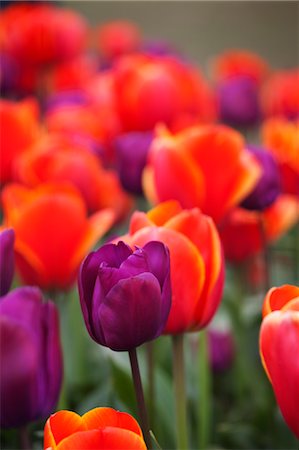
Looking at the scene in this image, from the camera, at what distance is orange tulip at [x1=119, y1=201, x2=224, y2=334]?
331 mm

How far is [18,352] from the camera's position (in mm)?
265

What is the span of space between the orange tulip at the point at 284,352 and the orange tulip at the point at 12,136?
322 mm

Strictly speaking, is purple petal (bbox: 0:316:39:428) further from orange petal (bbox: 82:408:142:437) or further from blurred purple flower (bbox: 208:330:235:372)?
blurred purple flower (bbox: 208:330:235:372)

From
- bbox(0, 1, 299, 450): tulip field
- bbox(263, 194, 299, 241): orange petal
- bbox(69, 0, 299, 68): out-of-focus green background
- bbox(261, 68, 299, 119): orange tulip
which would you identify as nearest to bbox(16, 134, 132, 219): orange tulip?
bbox(0, 1, 299, 450): tulip field

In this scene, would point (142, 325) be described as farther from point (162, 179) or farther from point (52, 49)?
point (52, 49)

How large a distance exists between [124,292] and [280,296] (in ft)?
0.19

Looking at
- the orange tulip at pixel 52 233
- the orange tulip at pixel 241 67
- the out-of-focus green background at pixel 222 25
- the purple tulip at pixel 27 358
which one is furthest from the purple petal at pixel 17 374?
the out-of-focus green background at pixel 222 25

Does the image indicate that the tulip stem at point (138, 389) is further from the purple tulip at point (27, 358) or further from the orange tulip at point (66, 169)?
the orange tulip at point (66, 169)

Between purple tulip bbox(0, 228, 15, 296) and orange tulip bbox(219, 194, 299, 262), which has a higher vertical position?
purple tulip bbox(0, 228, 15, 296)

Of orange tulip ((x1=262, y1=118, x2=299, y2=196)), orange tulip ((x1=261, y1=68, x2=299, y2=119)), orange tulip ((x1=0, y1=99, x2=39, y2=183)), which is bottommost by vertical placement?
orange tulip ((x1=261, y1=68, x2=299, y2=119))

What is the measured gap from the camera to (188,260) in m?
0.34

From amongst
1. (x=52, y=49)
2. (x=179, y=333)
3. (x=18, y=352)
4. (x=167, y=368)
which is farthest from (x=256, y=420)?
(x=52, y=49)

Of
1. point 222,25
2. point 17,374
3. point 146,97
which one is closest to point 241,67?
point 146,97

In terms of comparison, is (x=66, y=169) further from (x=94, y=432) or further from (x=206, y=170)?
(x=94, y=432)
